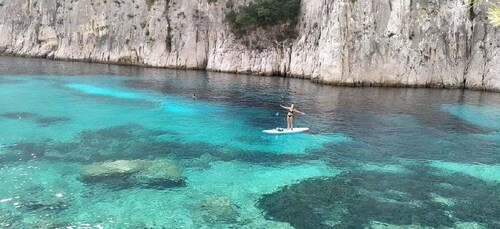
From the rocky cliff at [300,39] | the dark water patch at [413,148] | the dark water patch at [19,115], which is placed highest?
the rocky cliff at [300,39]

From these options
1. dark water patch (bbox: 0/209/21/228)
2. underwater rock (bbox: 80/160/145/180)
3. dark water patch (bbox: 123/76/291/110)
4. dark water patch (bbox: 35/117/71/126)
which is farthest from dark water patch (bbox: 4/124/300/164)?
dark water patch (bbox: 123/76/291/110)

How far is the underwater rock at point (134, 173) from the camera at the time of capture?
72.1 ft

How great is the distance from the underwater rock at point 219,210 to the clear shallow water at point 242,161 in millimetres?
89

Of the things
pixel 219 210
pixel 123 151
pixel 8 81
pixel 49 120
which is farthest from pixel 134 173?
pixel 8 81

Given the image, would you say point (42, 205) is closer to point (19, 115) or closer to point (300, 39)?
point (19, 115)

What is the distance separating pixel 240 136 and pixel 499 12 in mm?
23178

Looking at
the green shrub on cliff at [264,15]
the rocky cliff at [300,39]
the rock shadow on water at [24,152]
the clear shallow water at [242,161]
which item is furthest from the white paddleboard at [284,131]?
the green shrub on cliff at [264,15]

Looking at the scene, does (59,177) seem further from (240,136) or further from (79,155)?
(240,136)

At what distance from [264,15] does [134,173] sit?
58430mm

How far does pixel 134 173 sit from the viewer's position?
23.2m

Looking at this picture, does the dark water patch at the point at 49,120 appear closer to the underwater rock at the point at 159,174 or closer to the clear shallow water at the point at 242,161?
the clear shallow water at the point at 242,161

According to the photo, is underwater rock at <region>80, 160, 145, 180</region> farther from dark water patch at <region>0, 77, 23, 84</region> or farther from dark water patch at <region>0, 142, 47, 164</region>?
dark water patch at <region>0, 77, 23, 84</region>

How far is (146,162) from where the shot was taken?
25234 mm

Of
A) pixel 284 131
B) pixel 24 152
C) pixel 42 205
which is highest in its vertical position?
pixel 284 131
